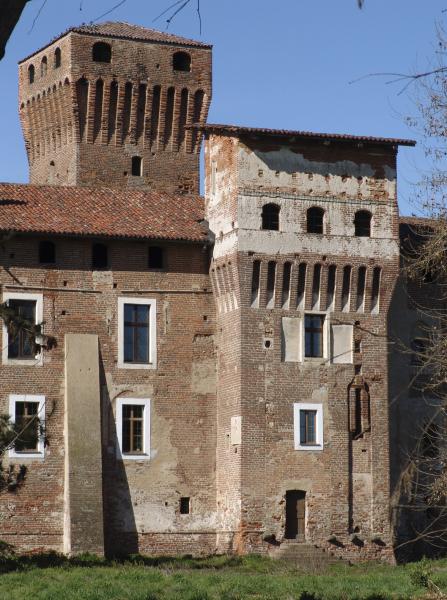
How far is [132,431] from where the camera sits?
105 ft

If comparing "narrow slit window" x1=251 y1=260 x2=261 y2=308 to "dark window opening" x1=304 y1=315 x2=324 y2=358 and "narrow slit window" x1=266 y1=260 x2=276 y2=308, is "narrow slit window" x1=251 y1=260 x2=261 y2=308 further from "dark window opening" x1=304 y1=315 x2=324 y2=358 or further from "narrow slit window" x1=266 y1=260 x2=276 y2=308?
"dark window opening" x1=304 y1=315 x2=324 y2=358

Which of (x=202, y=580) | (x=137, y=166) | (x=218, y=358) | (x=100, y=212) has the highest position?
(x=137, y=166)

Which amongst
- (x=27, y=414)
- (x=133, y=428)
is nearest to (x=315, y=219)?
(x=133, y=428)

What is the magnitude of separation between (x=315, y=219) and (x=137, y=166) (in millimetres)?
9467

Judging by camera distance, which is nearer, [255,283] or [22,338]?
[22,338]

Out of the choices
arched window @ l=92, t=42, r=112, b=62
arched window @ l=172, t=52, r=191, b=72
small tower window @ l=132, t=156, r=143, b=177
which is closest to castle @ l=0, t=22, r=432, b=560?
small tower window @ l=132, t=156, r=143, b=177

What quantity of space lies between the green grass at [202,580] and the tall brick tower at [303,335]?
1.50 m

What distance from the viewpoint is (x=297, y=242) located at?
32.2 m

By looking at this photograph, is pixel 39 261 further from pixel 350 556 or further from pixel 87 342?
pixel 350 556

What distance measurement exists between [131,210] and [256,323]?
4422mm

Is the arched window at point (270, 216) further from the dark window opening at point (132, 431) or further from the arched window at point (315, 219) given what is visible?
the dark window opening at point (132, 431)

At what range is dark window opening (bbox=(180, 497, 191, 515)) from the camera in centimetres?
3198

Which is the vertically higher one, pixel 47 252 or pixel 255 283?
pixel 47 252

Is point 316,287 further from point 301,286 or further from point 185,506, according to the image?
point 185,506
